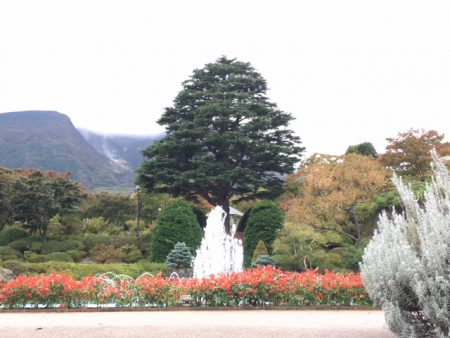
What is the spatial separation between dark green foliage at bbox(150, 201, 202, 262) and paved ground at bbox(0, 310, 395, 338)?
9765 millimetres

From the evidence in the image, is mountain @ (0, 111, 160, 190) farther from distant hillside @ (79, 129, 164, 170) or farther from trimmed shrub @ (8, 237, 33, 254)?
trimmed shrub @ (8, 237, 33, 254)

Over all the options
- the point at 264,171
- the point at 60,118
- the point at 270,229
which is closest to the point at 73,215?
the point at 264,171

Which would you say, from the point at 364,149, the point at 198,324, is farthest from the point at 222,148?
the point at 198,324

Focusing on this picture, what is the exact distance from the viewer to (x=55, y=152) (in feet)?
228

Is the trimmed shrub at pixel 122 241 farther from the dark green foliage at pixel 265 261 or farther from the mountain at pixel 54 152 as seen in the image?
the mountain at pixel 54 152

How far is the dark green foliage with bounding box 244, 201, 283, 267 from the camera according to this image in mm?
18703

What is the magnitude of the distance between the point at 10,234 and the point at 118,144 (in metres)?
86.5

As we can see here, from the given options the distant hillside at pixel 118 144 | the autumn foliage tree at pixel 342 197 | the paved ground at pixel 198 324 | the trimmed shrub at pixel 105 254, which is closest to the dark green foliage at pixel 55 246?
the trimmed shrub at pixel 105 254

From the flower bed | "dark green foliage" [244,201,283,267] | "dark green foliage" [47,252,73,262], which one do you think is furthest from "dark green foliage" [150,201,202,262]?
the flower bed

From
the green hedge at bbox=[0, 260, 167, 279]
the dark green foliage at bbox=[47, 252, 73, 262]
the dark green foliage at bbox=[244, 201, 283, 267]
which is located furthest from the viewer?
the dark green foliage at bbox=[47, 252, 73, 262]

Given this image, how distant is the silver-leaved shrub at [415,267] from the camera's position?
13.6ft

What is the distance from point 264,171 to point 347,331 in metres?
19.3

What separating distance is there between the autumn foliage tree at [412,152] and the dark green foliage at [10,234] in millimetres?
19401

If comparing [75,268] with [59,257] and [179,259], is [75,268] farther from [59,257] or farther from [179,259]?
[59,257]
